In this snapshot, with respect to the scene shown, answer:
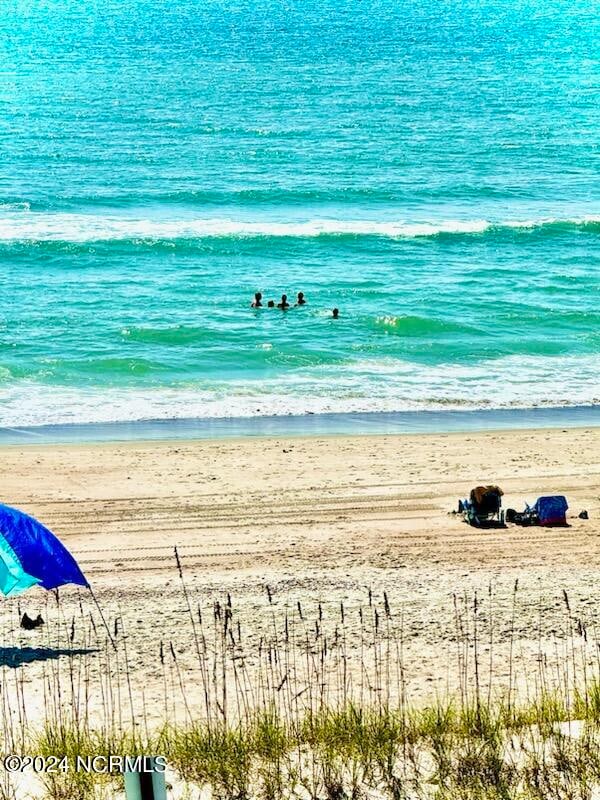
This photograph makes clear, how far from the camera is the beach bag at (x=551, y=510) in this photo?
15758 millimetres

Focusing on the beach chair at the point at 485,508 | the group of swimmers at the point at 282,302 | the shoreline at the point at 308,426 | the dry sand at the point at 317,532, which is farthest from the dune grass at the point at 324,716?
the group of swimmers at the point at 282,302

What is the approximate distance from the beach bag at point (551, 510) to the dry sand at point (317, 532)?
0.26m

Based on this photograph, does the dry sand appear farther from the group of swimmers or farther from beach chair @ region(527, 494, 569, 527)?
the group of swimmers

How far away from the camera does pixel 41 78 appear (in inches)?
2773

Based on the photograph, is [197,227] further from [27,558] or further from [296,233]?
[27,558]

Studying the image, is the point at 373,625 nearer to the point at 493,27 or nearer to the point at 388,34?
the point at 388,34

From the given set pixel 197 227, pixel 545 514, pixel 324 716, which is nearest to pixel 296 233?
pixel 197 227

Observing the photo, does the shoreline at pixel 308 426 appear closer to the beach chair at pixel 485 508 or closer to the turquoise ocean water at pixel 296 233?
the turquoise ocean water at pixel 296 233

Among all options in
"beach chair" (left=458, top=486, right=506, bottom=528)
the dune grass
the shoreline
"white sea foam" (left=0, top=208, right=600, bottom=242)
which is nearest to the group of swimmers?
"white sea foam" (left=0, top=208, right=600, bottom=242)

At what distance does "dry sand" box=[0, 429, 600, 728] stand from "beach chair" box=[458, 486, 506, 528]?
19cm

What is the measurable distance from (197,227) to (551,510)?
79.0 ft

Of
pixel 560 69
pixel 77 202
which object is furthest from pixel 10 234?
pixel 560 69

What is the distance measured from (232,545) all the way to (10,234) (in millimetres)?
24036

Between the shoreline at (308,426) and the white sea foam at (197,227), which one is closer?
the shoreline at (308,426)
